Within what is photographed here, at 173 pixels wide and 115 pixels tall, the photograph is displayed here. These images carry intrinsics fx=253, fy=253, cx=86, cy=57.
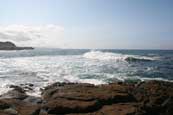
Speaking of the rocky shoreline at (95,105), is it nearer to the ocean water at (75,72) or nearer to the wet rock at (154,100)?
the wet rock at (154,100)

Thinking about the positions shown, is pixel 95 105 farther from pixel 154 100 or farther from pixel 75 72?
pixel 75 72

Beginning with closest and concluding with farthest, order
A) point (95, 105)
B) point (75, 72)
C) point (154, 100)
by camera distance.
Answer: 1. point (95, 105)
2. point (154, 100)
3. point (75, 72)

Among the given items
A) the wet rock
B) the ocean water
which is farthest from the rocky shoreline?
the ocean water

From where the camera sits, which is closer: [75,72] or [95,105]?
[95,105]

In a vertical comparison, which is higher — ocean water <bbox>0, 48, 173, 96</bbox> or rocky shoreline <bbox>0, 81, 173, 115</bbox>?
rocky shoreline <bbox>0, 81, 173, 115</bbox>

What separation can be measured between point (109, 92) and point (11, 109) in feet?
17.1

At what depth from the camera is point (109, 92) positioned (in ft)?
45.4

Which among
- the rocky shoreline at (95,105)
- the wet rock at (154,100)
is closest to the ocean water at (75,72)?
the rocky shoreline at (95,105)

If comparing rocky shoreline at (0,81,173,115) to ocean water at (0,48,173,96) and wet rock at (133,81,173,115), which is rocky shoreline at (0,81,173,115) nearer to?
wet rock at (133,81,173,115)

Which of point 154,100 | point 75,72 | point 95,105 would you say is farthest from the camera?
point 75,72

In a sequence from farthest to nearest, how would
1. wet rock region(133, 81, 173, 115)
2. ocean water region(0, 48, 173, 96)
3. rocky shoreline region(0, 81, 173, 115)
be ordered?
ocean water region(0, 48, 173, 96)
wet rock region(133, 81, 173, 115)
rocky shoreline region(0, 81, 173, 115)

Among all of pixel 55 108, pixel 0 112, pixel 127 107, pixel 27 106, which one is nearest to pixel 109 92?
pixel 127 107

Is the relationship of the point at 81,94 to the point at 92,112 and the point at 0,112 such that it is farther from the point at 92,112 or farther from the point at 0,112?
the point at 0,112

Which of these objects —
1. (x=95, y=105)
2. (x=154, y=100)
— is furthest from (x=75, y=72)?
(x=95, y=105)
